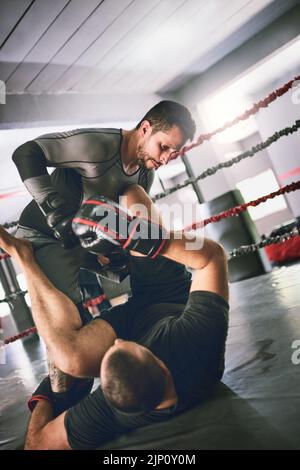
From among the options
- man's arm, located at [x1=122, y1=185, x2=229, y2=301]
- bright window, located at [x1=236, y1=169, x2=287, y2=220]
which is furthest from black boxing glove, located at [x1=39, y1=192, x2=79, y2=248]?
bright window, located at [x1=236, y1=169, x2=287, y2=220]

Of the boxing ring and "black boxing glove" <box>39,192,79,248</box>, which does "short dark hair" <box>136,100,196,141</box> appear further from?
the boxing ring

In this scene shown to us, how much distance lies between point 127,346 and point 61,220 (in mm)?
412

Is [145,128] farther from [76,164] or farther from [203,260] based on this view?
[203,260]

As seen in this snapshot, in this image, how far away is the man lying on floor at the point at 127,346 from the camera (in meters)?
0.84

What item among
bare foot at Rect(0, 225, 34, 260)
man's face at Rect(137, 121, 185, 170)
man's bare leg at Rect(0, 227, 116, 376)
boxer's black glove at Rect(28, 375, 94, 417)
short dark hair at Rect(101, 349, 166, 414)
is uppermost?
man's face at Rect(137, 121, 185, 170)

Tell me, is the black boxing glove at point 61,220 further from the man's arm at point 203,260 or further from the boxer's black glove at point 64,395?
the boxer's black glove at point 64,395

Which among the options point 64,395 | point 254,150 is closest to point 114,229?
point 64,395

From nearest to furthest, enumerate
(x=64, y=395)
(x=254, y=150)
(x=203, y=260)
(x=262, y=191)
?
(x=203, y=260) < (x=64, y=395) < (x=254, y=150) < (x=262, y=191)

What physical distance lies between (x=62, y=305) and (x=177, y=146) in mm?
612

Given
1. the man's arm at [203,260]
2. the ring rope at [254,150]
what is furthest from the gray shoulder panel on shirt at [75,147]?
the ring rope at [254,150]

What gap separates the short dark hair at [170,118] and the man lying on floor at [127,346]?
38 cm

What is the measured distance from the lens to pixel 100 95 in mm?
Answer: 3350

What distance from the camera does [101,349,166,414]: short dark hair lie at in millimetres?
803

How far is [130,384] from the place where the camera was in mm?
801
